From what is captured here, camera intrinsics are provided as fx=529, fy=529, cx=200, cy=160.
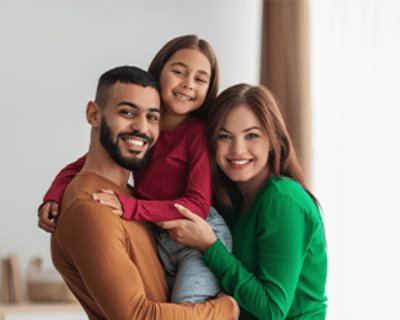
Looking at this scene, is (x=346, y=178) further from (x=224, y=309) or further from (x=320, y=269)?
(x=224, y=309)

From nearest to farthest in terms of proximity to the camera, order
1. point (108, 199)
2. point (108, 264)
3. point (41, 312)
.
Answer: point (108, 264)
point (108, 199)
point (41, 312)

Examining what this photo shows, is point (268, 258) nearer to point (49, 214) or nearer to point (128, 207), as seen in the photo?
point (128, 207)

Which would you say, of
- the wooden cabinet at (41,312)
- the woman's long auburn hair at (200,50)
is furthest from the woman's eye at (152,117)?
the wooden cabinet at (41,312)

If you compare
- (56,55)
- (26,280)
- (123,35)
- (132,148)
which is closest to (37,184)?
Answer: (26,280)

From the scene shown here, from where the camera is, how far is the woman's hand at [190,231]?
1652 millimetres

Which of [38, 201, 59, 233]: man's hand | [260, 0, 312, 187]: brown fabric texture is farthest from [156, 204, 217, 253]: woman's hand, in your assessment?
[260, 0, 312, 187]: brown fabric texture

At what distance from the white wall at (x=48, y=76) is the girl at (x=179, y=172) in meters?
2.21

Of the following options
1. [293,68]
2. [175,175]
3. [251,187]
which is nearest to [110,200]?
[175,175]

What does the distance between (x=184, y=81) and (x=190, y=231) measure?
52 cm

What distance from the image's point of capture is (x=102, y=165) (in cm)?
170

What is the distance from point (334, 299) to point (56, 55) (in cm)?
268

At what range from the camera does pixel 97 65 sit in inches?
163

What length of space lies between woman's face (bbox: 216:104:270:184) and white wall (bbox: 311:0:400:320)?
1218mm

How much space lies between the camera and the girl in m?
1.64
